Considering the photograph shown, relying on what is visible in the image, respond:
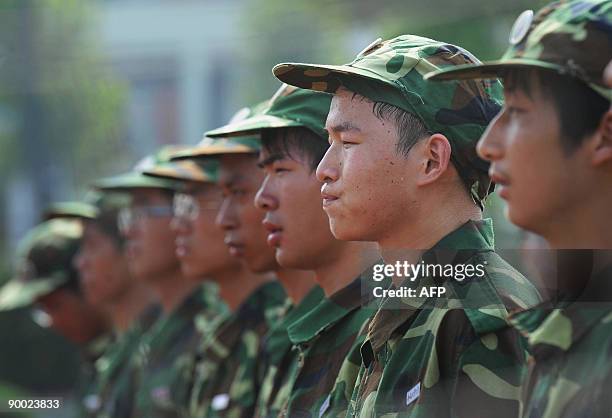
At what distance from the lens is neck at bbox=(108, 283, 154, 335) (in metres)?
6.58

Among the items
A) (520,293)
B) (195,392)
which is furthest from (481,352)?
(195,392)

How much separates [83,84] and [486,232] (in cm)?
689

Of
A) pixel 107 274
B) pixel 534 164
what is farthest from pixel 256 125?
pixel 107 274

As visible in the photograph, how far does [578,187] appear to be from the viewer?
2213mm

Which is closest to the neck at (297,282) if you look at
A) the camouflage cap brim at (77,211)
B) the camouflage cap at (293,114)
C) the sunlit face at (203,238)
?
the camouflage cap at (293,114)

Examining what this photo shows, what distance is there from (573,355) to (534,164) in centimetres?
32

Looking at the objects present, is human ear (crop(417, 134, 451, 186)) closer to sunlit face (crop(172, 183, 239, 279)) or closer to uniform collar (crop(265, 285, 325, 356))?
uniform collar (crop(265, 285, 325, 356))

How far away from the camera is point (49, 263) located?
696cm

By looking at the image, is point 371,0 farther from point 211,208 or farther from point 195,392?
point 195,392

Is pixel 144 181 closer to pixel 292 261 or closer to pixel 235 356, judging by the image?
pixel 235 356

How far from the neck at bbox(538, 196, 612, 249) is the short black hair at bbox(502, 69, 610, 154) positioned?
0.10 m

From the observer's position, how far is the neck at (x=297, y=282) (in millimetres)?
4023

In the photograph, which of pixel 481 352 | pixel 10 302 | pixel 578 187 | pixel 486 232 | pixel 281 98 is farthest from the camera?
pixel 10 302

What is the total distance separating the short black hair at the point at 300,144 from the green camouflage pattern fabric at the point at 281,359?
44 centimetres
